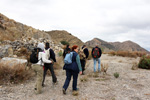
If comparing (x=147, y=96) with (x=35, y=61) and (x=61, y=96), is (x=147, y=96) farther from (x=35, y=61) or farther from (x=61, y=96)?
(x=35, y=61)

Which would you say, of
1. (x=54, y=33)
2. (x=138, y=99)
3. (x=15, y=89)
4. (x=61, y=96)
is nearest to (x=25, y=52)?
(x=15, y=89)

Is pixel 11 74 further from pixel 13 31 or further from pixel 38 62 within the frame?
pixel 13 31

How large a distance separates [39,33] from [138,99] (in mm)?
18037

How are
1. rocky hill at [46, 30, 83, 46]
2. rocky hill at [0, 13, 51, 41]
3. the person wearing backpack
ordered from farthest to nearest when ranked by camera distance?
1. rocky hill at [46, 30, 83, 46]
2. rocky hill at [0, 13, 51, 41]
3. the person wearing backpack

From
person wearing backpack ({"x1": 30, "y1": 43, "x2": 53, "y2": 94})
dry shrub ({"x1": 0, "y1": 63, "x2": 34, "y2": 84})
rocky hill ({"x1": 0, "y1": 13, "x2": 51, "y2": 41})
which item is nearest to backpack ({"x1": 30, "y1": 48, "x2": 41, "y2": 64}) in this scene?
person wearing backpack ({"x1": 30, "y1": 43, "x2": 53, "y2": 94})

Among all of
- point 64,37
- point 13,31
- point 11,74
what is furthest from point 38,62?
point 64,37

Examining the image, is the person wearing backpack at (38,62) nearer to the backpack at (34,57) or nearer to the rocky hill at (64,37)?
the backpack at (34,57)

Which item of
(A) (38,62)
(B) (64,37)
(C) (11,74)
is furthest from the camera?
(B) (64,37)

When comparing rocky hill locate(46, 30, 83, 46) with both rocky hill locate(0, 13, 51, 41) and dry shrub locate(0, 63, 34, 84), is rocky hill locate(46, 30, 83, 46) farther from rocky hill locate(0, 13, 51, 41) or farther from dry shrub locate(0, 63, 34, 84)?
dry shrub locate(0, 63, 34, 84)

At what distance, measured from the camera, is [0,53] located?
336 inches

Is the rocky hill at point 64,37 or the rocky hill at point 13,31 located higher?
the rocky hill at point 64,37

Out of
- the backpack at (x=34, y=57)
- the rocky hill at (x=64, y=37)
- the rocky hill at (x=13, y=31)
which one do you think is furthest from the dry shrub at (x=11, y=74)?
the rocky hill at (x=64, y=37)

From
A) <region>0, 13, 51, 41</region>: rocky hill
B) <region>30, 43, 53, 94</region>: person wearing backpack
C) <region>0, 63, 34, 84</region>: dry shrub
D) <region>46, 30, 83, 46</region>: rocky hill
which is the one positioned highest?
<region>46, 30, 83, 46</region>: rocky hill

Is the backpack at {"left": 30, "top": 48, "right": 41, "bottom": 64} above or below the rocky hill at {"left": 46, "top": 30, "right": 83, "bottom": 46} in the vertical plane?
below
